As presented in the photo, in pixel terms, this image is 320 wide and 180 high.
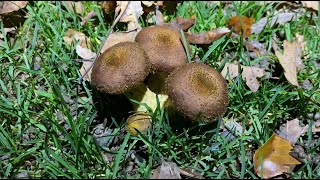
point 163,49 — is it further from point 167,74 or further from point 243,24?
point 243,24

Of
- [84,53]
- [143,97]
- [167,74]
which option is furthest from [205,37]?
[84,53]

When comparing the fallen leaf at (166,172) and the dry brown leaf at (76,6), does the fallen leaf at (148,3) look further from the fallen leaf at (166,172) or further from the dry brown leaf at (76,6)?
the fallen leaf at (166,172)

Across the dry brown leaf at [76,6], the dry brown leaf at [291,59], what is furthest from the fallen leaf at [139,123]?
the dry brown leaf at [76,6]

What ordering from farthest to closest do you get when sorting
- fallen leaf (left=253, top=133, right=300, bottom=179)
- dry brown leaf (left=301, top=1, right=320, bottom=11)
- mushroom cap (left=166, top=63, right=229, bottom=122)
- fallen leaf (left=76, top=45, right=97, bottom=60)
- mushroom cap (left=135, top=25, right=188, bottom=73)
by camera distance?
dry brown leaf (left=301, top=1, right=320, bottom=11) < fallen leaf (left=76, top=45, right=97, bottom=60) < mushroom cap (left=135, top=25, right=188, bottom=73) < fallen leaf (left=253, top=133, right=300, bottom=179) < mushroom cap (left=166, top=63, right=229, bottom=122)

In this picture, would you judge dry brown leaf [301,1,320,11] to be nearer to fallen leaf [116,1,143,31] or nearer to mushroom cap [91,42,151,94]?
fallen leaf [116,1,143,31]

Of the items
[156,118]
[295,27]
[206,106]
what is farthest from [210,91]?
[295,27]

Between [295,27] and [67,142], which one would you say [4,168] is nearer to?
[67,142]

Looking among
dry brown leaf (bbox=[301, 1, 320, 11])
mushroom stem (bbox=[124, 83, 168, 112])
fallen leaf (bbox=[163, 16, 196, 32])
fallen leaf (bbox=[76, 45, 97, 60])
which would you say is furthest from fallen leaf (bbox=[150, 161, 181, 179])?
dry brown leaf (bbox=[301, 1, 320, 11])
